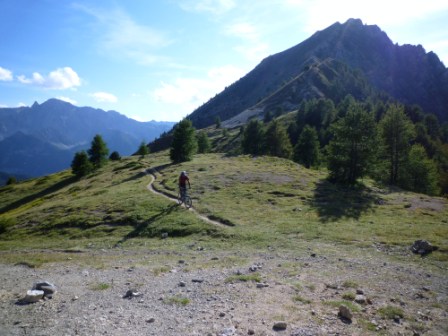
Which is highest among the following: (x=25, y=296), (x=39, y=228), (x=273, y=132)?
(x=273, y=132)

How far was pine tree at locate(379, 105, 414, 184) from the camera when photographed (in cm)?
5878

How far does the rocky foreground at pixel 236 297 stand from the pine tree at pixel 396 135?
45.3m

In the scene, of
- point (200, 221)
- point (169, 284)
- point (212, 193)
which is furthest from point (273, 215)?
point (169, 284)

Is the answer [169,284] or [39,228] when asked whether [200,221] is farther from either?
[39,228]

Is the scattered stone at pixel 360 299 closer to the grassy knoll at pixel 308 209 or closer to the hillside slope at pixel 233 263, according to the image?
the hillside slope at pixel 233 263

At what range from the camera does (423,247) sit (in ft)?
69.4

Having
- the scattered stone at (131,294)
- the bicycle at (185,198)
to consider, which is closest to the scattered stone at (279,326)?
the scattered stone at (131,294)

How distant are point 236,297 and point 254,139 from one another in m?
87.7

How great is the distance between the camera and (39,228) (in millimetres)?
35375

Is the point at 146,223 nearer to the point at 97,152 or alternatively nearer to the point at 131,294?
the point at 131,294

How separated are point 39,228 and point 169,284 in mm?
26333

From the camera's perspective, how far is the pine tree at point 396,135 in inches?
2314

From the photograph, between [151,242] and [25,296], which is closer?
[25,296]

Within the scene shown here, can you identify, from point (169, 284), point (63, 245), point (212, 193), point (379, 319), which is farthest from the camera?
point (212, 193)
